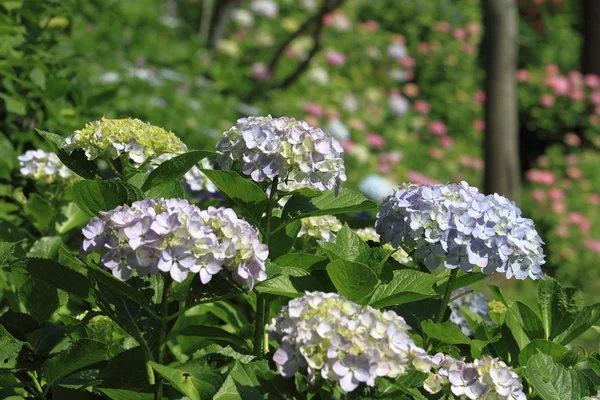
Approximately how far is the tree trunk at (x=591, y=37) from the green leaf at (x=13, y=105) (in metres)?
7.13

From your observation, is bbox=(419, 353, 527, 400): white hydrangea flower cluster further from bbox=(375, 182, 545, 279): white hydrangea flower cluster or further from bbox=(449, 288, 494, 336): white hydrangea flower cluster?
bbox=(449, 288, 494, 336): white hydrangea flower cluster

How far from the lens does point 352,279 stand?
4.05 ft

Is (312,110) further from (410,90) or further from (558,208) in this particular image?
(558,208)

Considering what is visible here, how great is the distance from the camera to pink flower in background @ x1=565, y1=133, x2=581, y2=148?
7.89m

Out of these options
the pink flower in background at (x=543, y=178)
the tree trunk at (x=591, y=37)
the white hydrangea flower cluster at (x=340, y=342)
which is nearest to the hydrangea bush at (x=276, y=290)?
the white hydrangea flower cluster at (x=340, y=342)

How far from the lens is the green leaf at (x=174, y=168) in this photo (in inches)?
51.6

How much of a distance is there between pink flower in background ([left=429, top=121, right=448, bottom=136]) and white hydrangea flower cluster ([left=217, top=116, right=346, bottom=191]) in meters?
6.61

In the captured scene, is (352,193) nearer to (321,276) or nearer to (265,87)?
Result: (321,276)

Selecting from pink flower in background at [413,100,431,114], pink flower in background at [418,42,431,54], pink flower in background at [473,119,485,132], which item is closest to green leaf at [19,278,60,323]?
pink flower in background at [413,100,431,114]

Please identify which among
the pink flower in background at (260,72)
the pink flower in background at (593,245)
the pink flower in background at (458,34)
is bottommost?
the pink flower in background at (593,245)

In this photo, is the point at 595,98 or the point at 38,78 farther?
the point at 595,98

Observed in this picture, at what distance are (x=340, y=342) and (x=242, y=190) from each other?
420 millimetres

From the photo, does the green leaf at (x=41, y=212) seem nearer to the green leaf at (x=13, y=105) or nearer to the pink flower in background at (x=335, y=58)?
the green leaf at (x=13, y=105)

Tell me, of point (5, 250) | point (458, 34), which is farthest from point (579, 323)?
point (458, 34)
